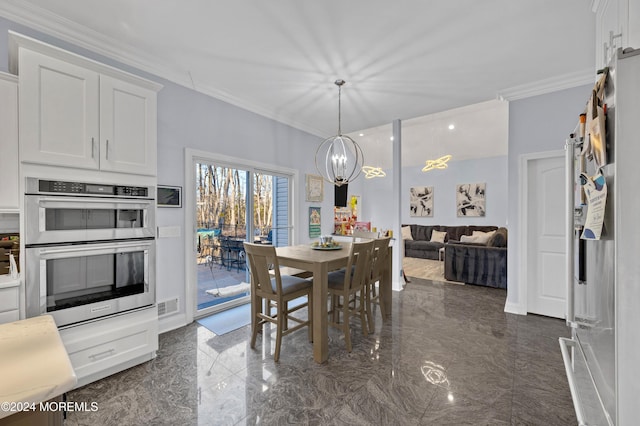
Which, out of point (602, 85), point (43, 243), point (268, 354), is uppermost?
point (602, 85)

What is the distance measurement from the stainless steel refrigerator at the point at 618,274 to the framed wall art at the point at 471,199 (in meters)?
7.01

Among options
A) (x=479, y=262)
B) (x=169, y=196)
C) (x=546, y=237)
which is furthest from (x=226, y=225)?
(x=479, y=262)

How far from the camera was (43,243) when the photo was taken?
68.5 inches

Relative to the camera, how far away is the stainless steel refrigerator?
757mm

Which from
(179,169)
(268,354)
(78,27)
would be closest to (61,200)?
(179,169)

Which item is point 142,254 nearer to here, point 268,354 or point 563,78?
point 268,354

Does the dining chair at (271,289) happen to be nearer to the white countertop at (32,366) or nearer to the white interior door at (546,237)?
the white countertop at (32,366)

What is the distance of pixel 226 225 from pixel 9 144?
7.00ft

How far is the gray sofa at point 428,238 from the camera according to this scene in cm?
730

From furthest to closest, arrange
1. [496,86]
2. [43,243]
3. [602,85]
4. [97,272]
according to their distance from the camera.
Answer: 1. [496,86]
2. [97,272]
3. [43,243]
4. [602,85]

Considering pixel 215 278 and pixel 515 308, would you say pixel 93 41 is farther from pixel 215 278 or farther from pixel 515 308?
pixel 515 308

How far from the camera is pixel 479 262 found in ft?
15.2

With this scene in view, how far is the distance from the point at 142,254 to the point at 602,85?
2.79 meters

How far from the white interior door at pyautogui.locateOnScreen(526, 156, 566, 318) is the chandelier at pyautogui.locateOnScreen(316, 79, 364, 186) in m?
2.18
